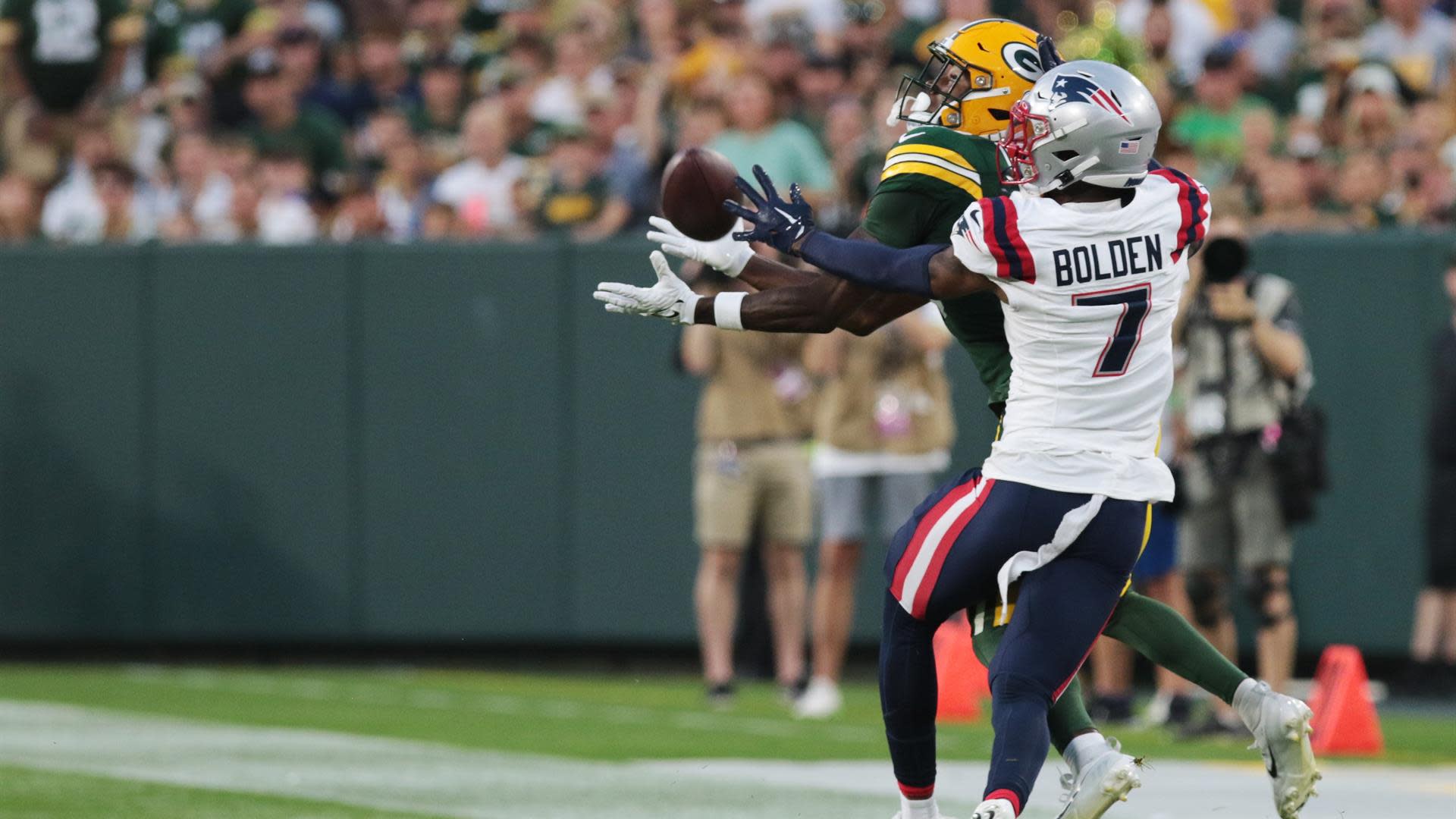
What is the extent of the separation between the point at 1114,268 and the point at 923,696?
3.79ft

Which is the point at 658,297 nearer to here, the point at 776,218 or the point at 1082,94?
the point at 776,218

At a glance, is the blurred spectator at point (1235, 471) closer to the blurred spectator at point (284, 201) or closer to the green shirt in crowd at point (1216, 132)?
the green shirt in crowd at point (1216, 132)

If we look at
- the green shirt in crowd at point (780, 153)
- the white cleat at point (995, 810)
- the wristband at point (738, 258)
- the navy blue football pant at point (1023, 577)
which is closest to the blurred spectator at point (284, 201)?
the green shirt in crowd at point (780, 153)

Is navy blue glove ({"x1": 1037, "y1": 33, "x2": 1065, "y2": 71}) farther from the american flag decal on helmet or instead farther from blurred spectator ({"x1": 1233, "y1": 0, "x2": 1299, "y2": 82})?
blurred spectator ({"x1": 1233, "y1": 0, "x2": 1299, "y2": 82})

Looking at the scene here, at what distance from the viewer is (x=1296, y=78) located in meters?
13.5

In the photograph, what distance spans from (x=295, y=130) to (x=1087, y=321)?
989 centimetres

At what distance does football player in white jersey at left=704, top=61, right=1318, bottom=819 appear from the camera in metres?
5.29

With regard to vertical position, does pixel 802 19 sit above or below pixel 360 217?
above

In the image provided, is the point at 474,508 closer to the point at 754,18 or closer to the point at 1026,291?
the point at 754,18

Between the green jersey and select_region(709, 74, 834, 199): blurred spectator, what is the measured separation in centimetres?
633

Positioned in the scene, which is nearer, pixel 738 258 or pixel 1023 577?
pixel 1023 577

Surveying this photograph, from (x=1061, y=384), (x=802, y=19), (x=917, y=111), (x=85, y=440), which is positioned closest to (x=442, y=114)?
(x=802, y=19)

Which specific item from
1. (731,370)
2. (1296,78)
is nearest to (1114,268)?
(731,370)

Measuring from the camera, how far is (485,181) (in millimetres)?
13805
